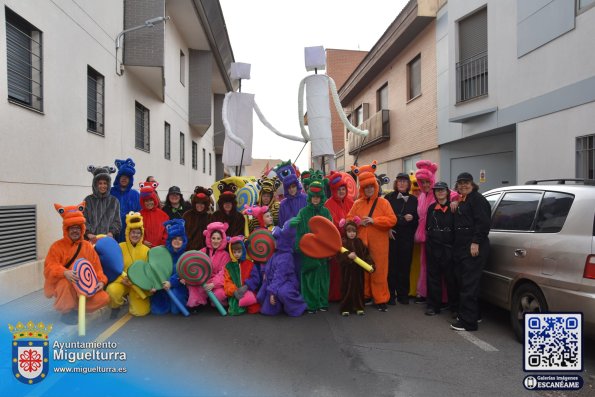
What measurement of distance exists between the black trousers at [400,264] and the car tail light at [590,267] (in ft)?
8.43

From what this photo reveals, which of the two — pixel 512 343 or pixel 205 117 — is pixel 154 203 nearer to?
pixel 512 343

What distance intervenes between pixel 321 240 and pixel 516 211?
2324 millimetres

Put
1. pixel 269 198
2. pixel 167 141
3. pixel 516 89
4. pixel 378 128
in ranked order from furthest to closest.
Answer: pixel 378 128, pixel 167 141, pixel 516 89, pixel 269 198

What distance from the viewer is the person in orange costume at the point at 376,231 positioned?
18.5 feet

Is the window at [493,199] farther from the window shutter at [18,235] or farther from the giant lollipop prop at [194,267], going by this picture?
the window shutter at [18,235]

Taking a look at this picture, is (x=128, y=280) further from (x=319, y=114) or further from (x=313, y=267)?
(x=319, y=114)

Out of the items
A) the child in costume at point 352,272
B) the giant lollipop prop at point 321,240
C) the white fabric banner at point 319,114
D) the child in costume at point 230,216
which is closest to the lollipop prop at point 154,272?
the child in costume at point 230,216

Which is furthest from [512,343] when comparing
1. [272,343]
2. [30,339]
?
[30,339]

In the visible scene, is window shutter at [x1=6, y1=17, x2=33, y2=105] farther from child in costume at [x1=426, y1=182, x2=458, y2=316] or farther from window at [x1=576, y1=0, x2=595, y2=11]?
window at [x1=576, y1=0, x2=595, y2=11]

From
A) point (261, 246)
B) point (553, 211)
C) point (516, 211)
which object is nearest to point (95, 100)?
point (261, 246)

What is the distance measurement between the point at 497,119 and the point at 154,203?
8818 mm

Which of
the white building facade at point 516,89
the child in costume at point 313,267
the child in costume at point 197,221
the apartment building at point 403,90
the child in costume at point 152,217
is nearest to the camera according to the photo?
the child in costume at point 313,267

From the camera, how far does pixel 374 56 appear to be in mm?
19125

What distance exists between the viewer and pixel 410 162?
16828 millimetres
